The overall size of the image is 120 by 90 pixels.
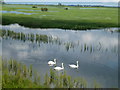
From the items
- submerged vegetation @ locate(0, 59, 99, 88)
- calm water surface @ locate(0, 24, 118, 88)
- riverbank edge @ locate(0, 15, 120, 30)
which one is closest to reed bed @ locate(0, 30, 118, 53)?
calm water surface @ locate(0, 24, 118, 88)

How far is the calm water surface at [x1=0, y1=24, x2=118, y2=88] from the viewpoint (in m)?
15.3

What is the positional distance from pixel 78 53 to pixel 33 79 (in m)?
6.37

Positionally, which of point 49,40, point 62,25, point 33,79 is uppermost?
point 62,25

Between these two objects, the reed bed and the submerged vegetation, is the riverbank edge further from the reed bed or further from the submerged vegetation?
the submerged vegetation

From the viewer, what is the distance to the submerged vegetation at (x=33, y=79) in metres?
13.0

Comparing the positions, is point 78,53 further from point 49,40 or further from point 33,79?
point 33,79

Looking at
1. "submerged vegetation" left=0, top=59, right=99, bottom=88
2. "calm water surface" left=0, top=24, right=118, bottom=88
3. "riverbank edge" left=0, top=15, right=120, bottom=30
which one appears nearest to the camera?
"submerged vegetation" left=0, top=59, right=99, bottom=88

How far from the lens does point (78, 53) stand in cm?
1944

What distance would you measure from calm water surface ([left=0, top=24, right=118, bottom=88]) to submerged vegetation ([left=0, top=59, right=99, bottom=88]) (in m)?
0.62

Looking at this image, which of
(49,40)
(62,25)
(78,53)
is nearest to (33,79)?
(78,53)

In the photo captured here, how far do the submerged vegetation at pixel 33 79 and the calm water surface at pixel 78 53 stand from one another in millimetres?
620

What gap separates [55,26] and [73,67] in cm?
1651

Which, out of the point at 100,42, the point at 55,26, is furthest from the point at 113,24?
the point at 100,42

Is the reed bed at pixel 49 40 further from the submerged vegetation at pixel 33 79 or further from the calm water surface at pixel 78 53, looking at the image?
the submerged vegetation at pixel 33 79
